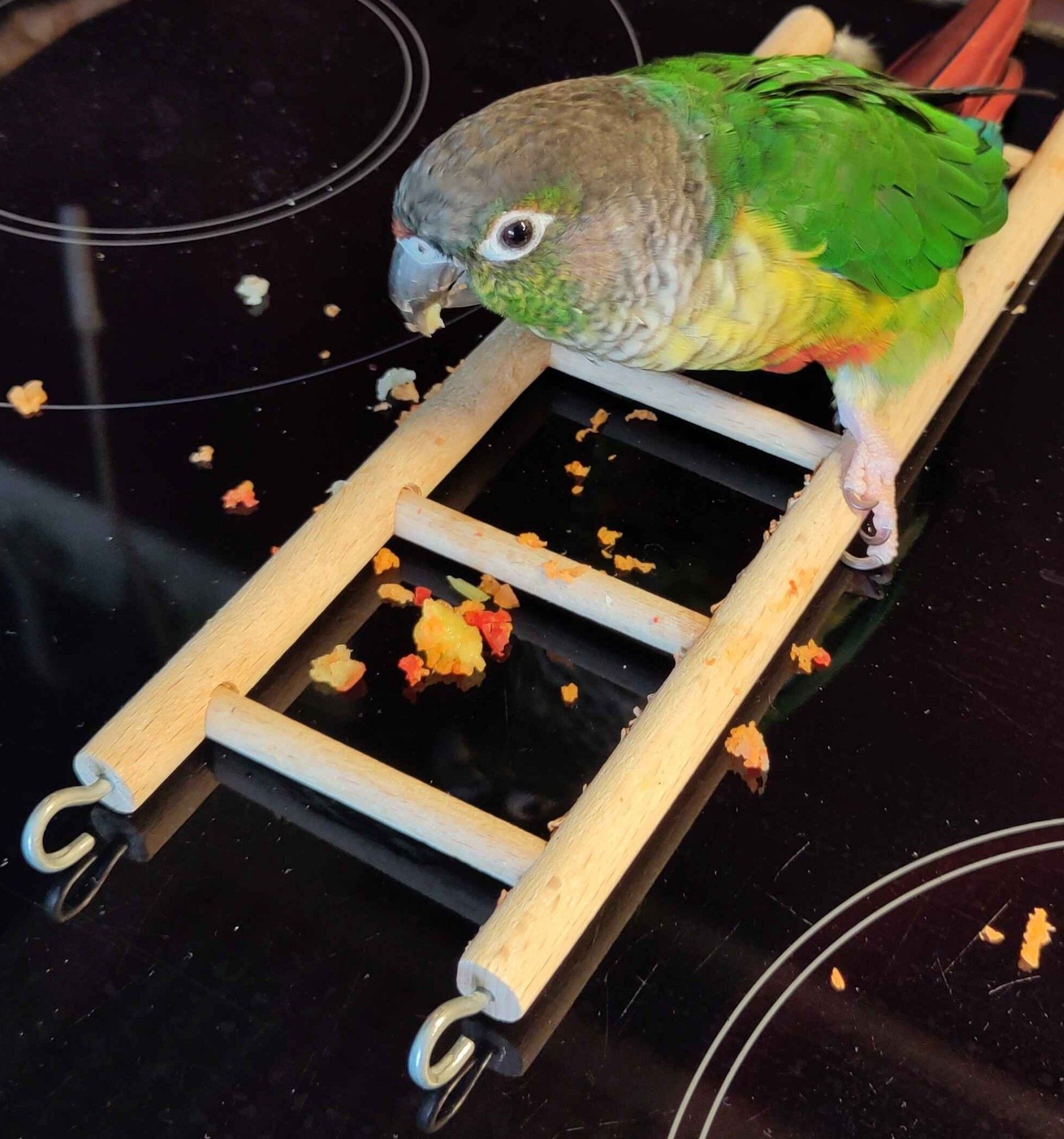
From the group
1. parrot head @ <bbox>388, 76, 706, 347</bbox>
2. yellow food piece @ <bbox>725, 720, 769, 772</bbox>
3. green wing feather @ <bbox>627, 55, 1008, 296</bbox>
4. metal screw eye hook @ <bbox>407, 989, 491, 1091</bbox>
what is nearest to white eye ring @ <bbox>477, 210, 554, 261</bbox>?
parrot head @ <bbox>388, 76, 706, 347</bbox>

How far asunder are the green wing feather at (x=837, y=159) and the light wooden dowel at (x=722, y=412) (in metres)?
0.12

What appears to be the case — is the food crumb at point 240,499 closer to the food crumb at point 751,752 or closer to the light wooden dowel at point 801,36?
the food crumb at point 751,752

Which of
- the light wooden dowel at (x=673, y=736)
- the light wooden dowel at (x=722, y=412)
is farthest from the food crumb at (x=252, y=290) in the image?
the light wooden dowel at (x=673, y=736)

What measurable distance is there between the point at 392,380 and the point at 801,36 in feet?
1.81

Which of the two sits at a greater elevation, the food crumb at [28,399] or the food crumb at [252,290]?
the food crumb at [252,290]

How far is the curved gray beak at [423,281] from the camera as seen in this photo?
78 cm

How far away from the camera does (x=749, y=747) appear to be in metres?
0.75

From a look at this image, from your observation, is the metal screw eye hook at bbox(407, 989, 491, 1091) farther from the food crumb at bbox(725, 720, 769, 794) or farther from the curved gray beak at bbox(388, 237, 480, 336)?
the curved gray beak at bbox(388, 237, 480, 336)

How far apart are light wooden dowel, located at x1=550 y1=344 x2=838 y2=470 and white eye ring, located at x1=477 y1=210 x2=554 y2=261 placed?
0.14 m

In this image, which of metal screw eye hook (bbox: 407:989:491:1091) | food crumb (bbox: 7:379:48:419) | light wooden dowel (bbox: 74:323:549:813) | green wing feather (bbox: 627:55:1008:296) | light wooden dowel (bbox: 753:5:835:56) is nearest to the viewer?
metal screw eye hook (bbox: 407:989:491:1091)

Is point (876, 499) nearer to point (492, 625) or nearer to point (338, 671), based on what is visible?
point (492, 625)

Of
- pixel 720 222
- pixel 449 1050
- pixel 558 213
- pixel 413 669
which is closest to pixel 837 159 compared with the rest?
pixel 720 222

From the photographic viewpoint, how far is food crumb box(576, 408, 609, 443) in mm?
936

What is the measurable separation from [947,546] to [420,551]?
384mm
